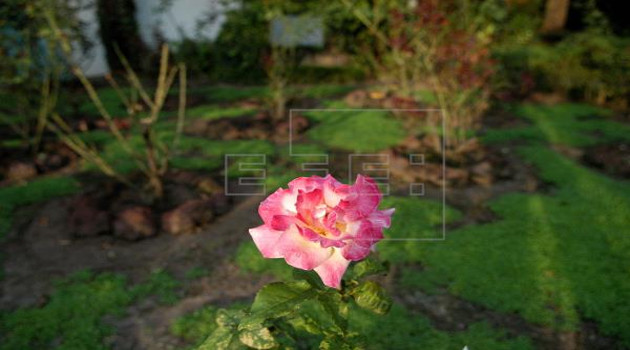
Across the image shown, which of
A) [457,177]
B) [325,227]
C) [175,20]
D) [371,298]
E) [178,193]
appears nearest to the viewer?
[325,227]

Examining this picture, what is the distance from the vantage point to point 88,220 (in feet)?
13.6

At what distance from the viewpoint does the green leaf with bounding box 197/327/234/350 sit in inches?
61.9

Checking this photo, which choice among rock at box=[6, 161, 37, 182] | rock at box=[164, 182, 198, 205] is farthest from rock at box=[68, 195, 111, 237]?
rock at box=[6, 161, 37, 182]

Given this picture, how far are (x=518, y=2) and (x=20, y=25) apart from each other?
14.1 meters

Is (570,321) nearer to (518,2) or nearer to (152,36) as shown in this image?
(152,36)

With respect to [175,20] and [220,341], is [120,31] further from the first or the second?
[220,341]

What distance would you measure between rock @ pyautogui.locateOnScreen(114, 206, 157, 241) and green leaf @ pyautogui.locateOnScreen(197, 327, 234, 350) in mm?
2649

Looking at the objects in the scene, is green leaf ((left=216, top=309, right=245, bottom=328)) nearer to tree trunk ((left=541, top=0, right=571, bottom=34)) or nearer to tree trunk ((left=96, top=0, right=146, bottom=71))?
tree trunk ((left=96, top=0, right=146, bottom=71))

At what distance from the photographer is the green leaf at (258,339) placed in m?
1.54

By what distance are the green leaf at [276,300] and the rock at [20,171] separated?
4.69 metres

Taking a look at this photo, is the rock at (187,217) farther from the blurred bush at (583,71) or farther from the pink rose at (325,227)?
the blurred bush at (583,71)

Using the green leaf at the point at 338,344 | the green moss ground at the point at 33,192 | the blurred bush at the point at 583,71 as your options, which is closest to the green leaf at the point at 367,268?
the green leaf at the point at 338,344

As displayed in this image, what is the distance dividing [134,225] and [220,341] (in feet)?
8.98

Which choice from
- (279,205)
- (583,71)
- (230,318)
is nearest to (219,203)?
(230,318)
